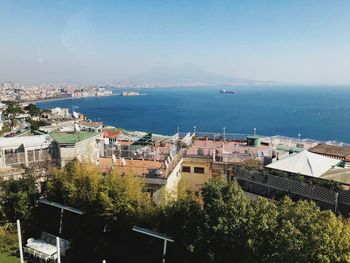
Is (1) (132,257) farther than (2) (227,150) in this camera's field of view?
No

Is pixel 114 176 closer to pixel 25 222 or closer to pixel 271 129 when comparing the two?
pixel 25 222

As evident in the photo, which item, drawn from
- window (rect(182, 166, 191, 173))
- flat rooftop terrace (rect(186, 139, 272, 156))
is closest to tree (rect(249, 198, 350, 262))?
window (rect(182, 166, 191, 173))

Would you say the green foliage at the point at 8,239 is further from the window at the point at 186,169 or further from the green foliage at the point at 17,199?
the window at the point at 186,169

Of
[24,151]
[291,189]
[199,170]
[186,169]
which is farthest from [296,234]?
[24,151]

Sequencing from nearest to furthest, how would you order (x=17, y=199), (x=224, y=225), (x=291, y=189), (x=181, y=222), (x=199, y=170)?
(x=224, y=225) → (x=181, y=222) → (x=291, y=189) → (x=17, y=199) → (x=199, y=170)

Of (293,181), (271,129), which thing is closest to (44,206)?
(293,181)

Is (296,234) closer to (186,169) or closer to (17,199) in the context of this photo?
(186,169)

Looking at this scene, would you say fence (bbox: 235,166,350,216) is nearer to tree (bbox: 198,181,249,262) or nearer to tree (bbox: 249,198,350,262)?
tree (bbox: 249,198,350,262)

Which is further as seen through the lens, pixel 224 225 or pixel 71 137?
pixel 71 137

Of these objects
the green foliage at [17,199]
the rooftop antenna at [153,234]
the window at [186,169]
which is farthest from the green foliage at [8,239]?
the window at [186,169]
